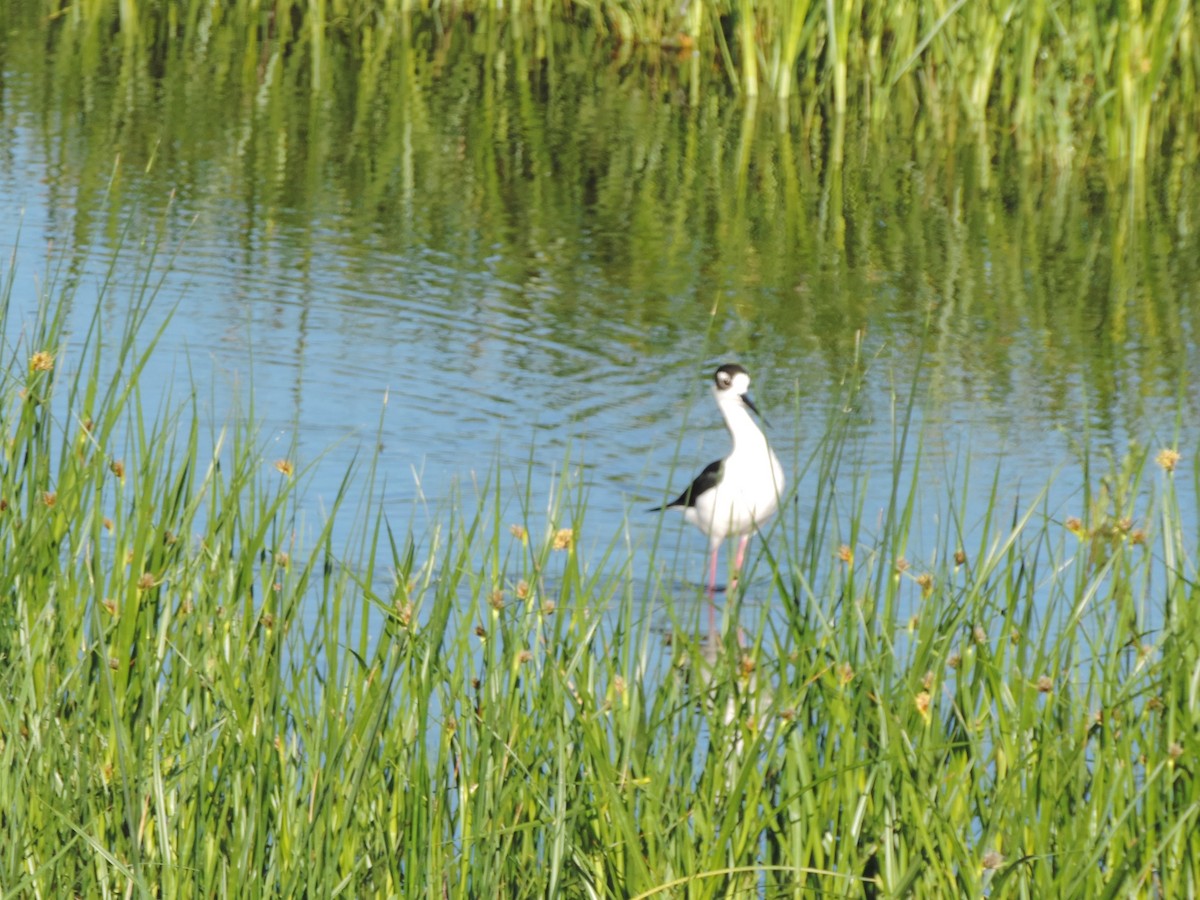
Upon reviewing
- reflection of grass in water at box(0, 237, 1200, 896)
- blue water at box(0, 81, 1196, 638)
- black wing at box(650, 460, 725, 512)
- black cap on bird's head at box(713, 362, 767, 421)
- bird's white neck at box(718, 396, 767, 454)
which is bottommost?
blue water at box(0, 81, 1196, 638)

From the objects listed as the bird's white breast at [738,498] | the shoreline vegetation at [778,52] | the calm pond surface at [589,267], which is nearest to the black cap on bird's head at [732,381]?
the calm pond surface at [589,267]

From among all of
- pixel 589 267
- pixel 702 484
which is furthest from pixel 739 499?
pixel 589 267

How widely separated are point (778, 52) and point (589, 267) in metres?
3.20

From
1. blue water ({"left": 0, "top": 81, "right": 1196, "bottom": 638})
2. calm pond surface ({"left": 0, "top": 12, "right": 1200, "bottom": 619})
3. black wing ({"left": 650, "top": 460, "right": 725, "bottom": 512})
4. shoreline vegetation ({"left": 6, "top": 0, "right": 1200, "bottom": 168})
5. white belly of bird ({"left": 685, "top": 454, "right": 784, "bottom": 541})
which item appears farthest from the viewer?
shoreline vegetation ({"left": 6, "top": 0, "right": 1200, "bottom": 168})

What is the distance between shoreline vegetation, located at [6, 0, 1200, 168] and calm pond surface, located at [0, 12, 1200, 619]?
0.14 m

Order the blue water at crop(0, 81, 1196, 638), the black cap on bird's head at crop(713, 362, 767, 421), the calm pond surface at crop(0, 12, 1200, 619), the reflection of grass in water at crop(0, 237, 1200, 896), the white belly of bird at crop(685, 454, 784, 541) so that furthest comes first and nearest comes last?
1. the calm pond surface at crop(0, 12, 1200, 619)
2. the blue water at crop(0, 81, 1196, 638)
3. the black cap on bird's head at crop(713, 362, 767, 421)
4. the white belly of bird at crop(685, 454, 784, 541)
5. the reflection of grass in water at crop(0, 237, 1200, 896)

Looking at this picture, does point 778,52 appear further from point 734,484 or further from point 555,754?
point 555,754

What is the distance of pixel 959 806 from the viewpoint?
2.74m

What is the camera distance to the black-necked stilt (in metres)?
4.85

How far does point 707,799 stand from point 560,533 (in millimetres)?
389

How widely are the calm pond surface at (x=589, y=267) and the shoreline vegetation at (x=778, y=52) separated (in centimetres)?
14

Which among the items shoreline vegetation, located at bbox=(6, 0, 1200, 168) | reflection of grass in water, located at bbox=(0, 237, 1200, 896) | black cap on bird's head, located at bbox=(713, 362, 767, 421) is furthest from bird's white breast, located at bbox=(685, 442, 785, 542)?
shoreline vegetation, located at bbox=(6, 0, 1200, 168)

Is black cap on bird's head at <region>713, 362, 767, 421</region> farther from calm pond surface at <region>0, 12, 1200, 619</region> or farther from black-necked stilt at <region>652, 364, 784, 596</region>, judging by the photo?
calm pond surface at <region>0, 12, 1200, 619</region>

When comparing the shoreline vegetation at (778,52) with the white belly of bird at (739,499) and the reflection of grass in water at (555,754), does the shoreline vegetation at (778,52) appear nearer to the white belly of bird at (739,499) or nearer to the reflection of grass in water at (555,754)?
the white belly of bird at (739,499)
